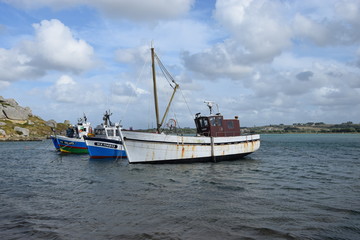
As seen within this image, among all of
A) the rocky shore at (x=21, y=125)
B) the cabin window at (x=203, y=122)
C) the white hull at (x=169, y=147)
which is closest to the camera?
the white hull at (x=169, y=147)

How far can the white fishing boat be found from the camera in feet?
78.4

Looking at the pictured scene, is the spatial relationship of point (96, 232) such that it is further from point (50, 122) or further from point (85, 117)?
point (50, 122)

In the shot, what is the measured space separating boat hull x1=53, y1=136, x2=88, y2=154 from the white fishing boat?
1909cm

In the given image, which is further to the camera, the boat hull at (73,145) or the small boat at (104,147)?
the boat hull at (73,145)

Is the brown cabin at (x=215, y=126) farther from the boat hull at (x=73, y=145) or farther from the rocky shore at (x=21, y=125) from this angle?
the rocky shore at (x=21, y=125)

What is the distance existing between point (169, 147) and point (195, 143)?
2.70m

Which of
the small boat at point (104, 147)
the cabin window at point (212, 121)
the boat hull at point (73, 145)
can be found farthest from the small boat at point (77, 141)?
the cabin window at point (212, 121)

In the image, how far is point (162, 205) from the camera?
11.6m

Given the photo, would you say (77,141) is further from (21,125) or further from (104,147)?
(21,125)

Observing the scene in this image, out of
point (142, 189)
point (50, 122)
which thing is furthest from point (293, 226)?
point (50, 122)

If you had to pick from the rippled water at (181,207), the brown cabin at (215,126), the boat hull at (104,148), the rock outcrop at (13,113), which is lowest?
the rippled water at (181,207)

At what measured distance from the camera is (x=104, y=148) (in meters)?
32.2

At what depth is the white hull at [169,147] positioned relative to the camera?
77.9 ft

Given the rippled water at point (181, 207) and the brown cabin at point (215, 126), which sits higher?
the brown cabin at point (215, 126)
